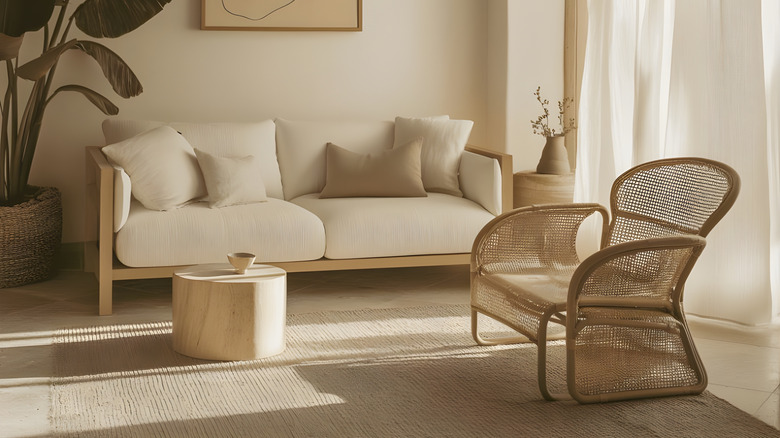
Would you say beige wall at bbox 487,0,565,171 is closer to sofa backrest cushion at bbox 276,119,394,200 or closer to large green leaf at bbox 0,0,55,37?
sofa backrest cushion at bbox 276,119,394,200

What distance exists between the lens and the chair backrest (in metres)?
3.32

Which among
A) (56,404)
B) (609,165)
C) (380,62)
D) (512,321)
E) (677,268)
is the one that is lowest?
(56,404)

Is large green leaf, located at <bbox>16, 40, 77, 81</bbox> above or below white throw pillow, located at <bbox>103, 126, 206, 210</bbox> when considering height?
above

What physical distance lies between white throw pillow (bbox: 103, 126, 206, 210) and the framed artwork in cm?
110

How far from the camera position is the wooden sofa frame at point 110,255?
4176mm

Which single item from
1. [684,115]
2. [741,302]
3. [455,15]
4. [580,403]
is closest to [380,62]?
[455,15]

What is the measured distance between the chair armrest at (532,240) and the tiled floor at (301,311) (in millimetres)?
730

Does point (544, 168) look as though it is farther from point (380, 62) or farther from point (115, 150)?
point (115, 150)

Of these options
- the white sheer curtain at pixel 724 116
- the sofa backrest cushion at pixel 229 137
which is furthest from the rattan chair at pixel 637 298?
the sofa backrest cushion at pixel 229 137

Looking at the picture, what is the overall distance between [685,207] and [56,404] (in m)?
2.39

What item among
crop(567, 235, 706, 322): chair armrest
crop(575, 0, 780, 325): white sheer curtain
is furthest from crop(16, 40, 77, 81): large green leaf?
crop(575, 0, 780, 325): white sheer curtain

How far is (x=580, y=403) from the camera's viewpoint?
315 cm

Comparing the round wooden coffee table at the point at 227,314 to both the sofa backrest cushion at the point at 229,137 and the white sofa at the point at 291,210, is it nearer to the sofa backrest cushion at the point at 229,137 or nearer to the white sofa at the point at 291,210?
the white sofa at the point at 291,210

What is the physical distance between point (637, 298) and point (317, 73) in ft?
10.1
